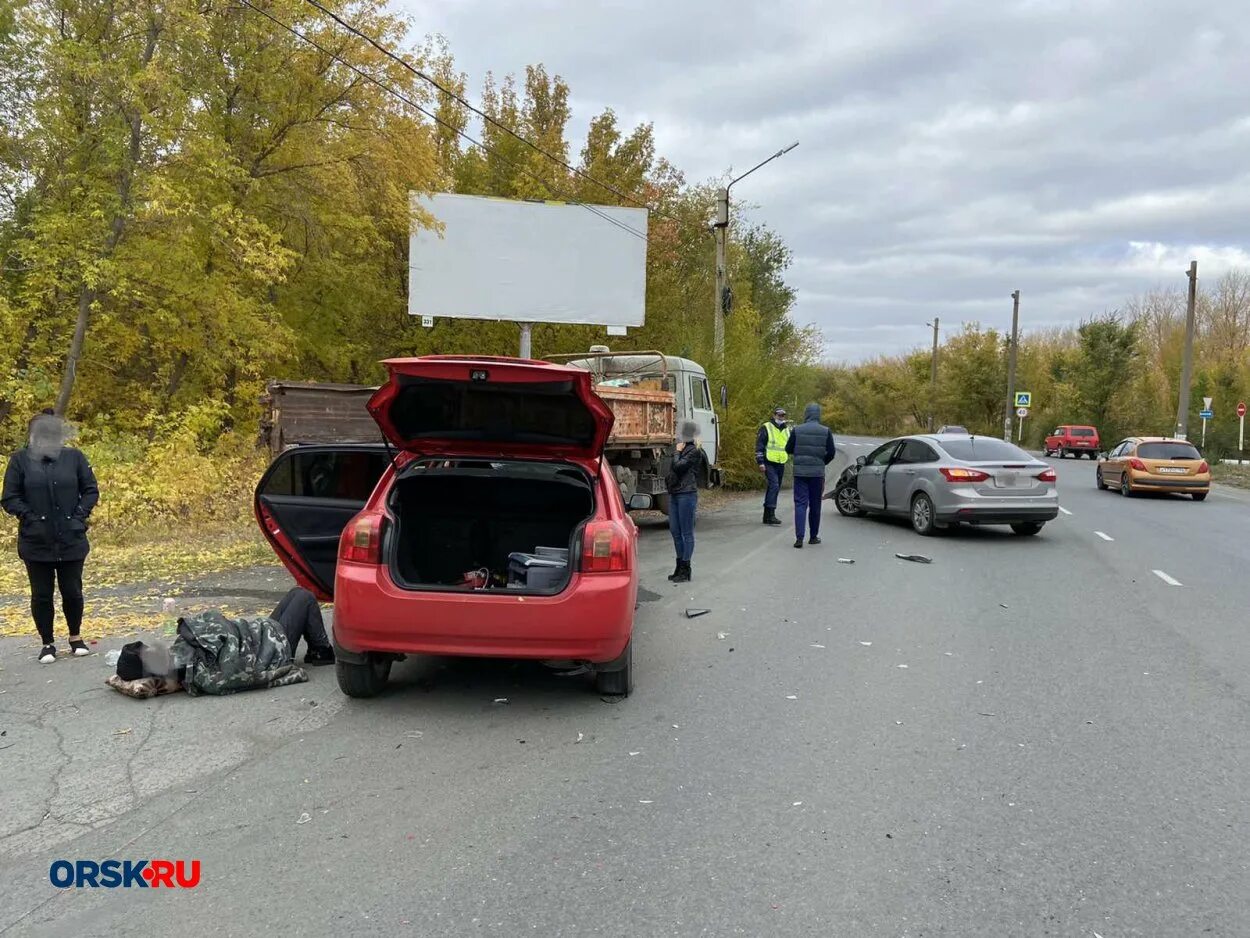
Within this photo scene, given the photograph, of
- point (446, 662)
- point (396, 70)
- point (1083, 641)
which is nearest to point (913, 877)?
point (446, 662)

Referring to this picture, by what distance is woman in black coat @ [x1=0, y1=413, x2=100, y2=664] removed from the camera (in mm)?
5684

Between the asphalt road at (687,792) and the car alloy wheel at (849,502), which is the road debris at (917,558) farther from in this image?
the car alloy wheel at (849,502)

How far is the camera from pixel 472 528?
6094 mm

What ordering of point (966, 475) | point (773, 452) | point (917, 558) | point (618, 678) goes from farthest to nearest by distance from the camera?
point (773, 452) → point (966, 475) → point (917, 558) → point (618, 678)

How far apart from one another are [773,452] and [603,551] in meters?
9.77

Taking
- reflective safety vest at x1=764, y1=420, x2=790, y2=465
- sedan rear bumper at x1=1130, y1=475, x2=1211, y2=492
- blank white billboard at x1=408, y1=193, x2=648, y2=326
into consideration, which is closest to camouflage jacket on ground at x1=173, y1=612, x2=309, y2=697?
reflective safety vest at x1=764, y1=420, x2=790, y2=465

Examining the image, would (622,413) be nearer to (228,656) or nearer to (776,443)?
(776,443)

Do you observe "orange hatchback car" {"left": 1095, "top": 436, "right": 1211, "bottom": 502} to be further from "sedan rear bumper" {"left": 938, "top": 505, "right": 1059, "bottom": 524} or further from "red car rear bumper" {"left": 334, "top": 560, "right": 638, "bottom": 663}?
"red car rear bumper" {"left": 334, "top": 560, "right": 638, "bottom": 663}

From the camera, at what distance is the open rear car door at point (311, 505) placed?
19.9ft

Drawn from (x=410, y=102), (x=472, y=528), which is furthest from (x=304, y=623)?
(x=410, y=102)

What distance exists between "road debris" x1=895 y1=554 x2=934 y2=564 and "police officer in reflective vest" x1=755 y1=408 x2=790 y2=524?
3352 millimetres

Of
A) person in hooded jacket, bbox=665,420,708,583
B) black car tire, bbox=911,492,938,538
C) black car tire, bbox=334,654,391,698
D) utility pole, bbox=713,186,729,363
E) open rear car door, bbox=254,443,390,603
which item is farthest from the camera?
utility pole, bbox=713,186,729,363

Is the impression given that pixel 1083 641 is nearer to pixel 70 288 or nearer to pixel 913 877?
pixel 913 877

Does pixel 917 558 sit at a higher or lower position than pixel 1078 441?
lower
